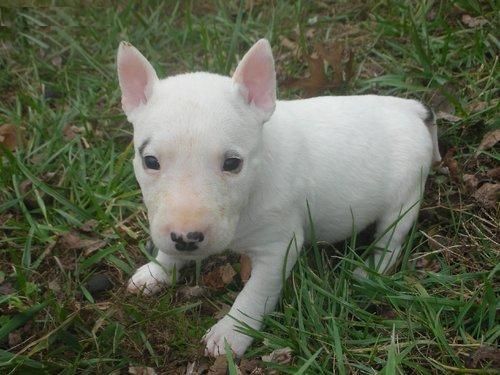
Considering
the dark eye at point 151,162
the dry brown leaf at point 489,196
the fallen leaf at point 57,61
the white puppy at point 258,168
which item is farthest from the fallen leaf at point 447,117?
the fallen leaf at point 57,61

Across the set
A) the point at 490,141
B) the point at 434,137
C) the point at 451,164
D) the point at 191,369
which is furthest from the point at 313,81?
the point at 191,369

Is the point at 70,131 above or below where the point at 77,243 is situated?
above

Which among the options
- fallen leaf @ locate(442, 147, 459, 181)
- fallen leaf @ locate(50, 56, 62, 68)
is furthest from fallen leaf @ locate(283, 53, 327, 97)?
fallen leaf @ locate(50, 56, 62, 68)

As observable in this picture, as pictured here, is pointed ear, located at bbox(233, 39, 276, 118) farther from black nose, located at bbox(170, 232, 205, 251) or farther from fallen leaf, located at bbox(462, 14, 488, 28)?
fallen leaf, located at bbox(462, 14, 488, 28)

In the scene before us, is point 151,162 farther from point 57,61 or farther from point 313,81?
point 57,61

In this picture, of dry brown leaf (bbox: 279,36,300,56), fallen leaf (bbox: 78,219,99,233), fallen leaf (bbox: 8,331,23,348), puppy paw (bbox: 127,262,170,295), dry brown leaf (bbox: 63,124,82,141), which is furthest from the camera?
dry brown leaf (bbox: 279,36,300,56)

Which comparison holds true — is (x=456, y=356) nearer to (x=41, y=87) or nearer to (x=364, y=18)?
(x=364, y=18)
